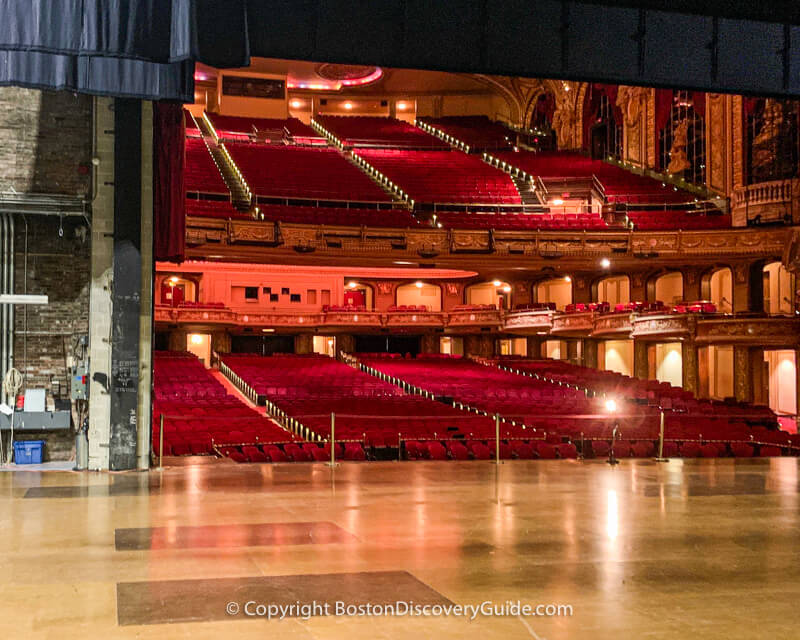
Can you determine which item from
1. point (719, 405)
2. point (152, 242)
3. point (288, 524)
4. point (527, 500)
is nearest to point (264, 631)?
point (288, 524)

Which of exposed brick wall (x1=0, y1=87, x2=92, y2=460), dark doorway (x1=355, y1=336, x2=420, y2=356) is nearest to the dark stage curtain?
exposed brick wall (x1=0, y1=87, x2=92, y2=460)

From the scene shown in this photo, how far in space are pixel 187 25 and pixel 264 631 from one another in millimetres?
7101

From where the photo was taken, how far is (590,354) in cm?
3831

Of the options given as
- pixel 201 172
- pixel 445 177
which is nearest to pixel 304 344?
pixel 201 172

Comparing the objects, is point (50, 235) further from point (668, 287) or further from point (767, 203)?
point (668, 287)

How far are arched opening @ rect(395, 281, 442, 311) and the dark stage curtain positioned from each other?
93.7 ft

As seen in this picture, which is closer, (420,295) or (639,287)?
(639,287)

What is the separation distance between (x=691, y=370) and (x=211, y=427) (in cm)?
2013

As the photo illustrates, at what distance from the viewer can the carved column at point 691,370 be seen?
3153cm

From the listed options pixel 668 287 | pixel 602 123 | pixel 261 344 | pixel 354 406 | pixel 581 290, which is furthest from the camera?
pixel 602 123

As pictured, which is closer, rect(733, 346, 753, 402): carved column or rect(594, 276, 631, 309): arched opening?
rect(733, 346, 753, 402): carved column

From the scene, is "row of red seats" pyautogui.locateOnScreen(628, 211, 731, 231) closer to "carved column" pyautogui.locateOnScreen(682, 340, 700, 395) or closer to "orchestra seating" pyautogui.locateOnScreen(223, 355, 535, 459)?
"carved column" pyautogui.locateOnScreen(682, 340, 700, 395)

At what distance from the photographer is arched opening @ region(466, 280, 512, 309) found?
142ft

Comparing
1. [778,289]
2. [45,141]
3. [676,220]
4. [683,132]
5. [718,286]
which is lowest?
[778,289]
